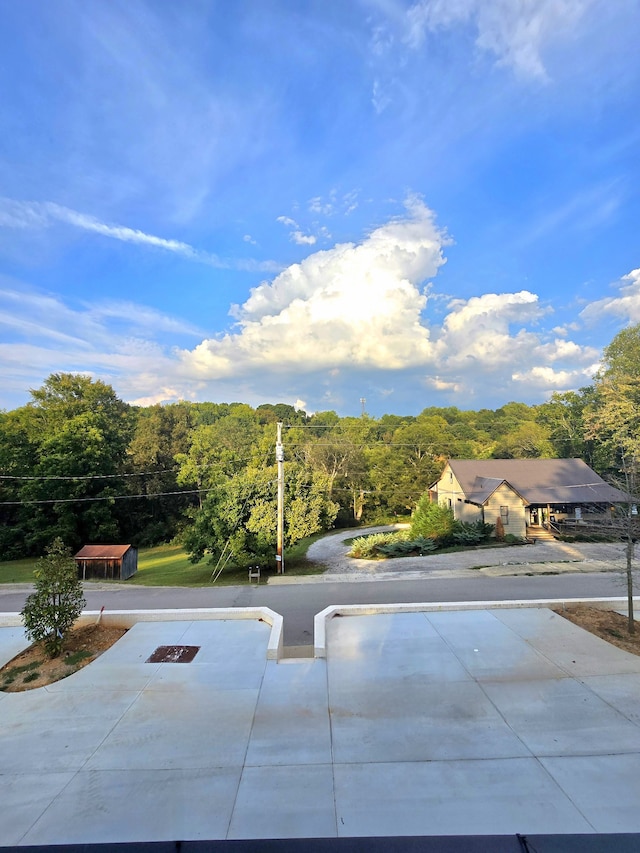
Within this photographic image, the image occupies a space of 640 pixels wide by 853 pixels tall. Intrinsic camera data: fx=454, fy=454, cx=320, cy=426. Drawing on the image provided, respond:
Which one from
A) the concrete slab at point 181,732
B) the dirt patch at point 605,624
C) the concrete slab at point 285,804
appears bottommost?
the concrete slab at point 181,732

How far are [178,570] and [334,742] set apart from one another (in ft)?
73.8

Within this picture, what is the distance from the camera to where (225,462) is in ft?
129

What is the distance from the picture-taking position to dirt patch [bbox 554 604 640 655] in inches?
293

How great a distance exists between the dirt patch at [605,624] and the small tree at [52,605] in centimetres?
896

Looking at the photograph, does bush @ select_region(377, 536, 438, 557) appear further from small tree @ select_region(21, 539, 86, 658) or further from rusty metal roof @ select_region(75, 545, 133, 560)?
small tree @ select_region(21, 539, 86, 658)

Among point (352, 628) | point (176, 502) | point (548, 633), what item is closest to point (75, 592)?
point (352, 628)

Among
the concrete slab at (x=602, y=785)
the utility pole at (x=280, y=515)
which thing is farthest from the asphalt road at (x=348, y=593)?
the concrete slab at (x=602, y=785)

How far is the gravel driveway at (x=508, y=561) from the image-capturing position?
16.6 m

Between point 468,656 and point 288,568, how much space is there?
1576cm

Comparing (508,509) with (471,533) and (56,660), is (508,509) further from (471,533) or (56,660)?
(56,660)

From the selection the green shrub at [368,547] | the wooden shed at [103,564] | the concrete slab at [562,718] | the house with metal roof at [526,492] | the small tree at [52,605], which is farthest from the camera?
the house with metal roof at [526,492]

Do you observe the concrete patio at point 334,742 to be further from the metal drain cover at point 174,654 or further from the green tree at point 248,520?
the green tree at point 248,520

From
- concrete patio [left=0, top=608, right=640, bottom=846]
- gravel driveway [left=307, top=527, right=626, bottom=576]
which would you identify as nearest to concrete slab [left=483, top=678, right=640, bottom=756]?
concrete patio [left=0, top=608, right=640, bottom=846]

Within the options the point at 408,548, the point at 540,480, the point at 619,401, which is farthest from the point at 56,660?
the point at 619,401
